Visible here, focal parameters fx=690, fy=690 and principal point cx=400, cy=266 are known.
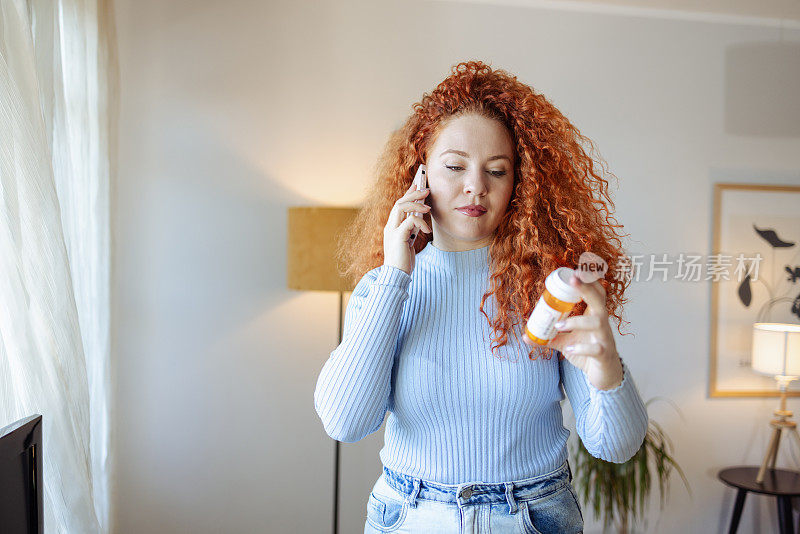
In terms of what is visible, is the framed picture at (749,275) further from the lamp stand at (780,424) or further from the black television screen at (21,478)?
the black television screen at (21,478)

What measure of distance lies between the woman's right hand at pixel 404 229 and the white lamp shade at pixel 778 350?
2.38m

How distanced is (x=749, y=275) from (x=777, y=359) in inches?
17.8

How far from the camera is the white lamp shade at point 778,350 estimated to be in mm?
3066

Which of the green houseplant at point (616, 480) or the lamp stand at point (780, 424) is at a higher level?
the lamp stand at point (780, 424)

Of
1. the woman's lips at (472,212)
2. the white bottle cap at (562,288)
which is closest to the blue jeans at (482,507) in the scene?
the white bottle cap at (562,288)

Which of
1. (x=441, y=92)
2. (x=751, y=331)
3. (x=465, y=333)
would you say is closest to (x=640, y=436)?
(x=465, y=333)

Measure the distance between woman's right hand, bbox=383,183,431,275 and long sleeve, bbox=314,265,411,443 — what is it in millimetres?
34

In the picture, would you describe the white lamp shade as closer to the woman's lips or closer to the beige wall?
the beige wall

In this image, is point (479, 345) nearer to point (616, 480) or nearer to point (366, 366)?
point (366, 366)

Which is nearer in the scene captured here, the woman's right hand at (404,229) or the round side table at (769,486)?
the woman's right hand at (404,229)

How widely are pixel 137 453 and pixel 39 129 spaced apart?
1763 millimetres

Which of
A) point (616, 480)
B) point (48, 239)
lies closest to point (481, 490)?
point (48, 239)

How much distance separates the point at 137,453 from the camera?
288 cm

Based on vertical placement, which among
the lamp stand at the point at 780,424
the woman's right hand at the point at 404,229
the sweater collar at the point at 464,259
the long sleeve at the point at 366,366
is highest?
the woman's right hand at the point at 404,229
